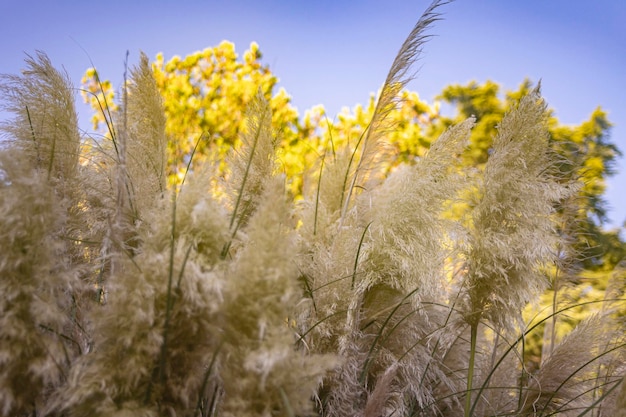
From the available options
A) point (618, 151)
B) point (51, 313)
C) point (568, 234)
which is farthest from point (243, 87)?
point (51, 313)

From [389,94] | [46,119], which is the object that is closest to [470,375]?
[389,94]

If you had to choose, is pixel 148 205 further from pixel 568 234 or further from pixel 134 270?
pixel 568 234

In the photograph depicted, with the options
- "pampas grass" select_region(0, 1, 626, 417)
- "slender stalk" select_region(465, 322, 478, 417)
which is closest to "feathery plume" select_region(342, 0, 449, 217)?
"pampas grass" select_region(0, 1, 626, 417)

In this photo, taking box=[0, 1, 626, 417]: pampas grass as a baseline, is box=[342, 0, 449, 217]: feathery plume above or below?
above

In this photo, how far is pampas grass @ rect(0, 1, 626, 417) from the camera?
3.84 feet

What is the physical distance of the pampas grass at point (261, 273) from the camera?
1.17 metres

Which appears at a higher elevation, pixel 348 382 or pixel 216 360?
pixel 216 360

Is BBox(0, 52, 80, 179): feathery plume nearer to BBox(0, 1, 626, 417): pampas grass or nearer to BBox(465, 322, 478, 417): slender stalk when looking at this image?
BBox(0, 1, 626, 417): pampas grass

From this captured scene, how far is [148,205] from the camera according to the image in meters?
1.74

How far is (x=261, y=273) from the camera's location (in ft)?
3.69

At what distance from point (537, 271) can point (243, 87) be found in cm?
884

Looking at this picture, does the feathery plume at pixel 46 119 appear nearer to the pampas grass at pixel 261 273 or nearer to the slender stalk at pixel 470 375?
the pampas grass at pixel 261 273

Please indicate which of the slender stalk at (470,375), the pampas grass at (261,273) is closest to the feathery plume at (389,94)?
the pampas grass at (261,273)

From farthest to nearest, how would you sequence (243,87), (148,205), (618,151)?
(243,87) → (618,151) → (148,205)
